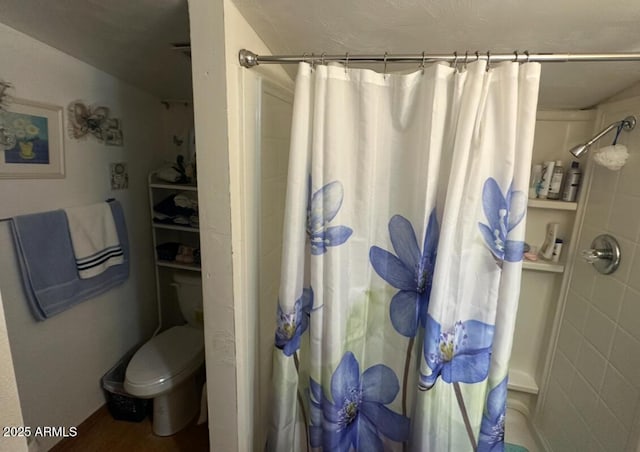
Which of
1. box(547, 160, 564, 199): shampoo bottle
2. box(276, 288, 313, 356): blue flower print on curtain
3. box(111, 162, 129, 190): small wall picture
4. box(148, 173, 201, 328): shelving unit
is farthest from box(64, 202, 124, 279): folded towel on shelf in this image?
box(547, 160, 564, 199): shampoo bottle

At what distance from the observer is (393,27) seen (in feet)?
2.78

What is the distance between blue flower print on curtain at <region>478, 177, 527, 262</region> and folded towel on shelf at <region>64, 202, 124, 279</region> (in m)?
1.75

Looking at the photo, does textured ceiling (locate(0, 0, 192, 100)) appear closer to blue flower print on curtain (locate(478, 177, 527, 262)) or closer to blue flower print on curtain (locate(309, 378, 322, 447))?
blue flower print on curtain (locate(478, 177, 527, 262))

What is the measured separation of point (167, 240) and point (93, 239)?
571 mm

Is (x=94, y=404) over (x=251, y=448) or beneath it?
beneath

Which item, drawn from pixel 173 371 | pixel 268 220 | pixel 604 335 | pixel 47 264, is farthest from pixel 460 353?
pixel 47 264

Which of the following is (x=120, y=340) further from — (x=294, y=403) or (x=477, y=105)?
(x=477, y=105)

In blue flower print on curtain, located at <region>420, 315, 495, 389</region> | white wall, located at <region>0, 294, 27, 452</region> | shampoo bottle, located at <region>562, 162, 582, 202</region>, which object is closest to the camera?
white wall, located at <region>0, 294, 27, 452</region>

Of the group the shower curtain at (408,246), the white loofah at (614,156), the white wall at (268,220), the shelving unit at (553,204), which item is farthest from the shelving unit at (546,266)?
the white wall at (268,220)

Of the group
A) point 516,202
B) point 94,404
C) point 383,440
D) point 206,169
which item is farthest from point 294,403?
point 94,404

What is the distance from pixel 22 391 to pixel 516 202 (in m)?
2.08

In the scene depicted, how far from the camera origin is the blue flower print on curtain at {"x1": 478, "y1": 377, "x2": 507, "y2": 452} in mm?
891

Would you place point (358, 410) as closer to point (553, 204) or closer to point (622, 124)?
point (553, 204)

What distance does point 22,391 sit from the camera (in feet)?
4.25
